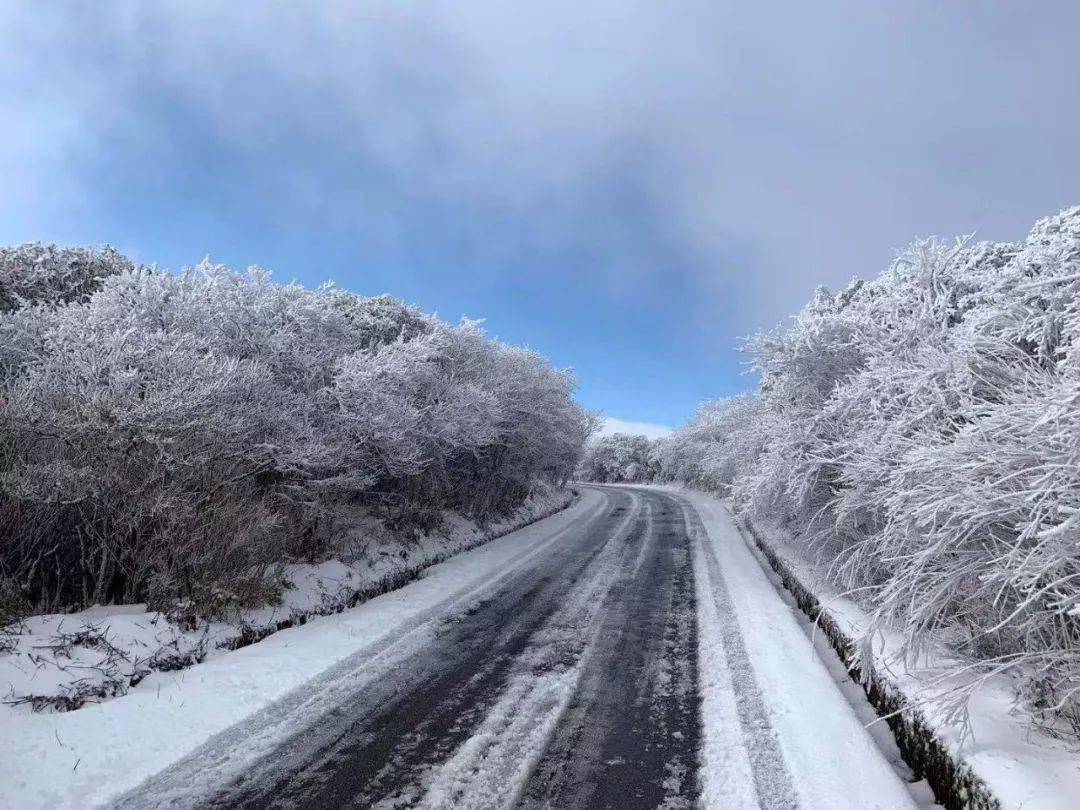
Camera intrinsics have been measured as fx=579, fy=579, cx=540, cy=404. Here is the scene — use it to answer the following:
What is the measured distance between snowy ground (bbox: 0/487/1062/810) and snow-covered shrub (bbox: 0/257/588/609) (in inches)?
66.1

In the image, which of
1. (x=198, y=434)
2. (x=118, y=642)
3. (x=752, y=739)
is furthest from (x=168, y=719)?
(x=752, y=739)

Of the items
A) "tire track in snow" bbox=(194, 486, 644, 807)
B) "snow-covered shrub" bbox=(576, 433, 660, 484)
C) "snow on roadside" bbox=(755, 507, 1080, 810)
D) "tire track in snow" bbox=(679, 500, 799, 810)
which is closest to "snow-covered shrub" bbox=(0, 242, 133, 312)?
"tire track in snow" bbox=(194, 486, 644, 807)

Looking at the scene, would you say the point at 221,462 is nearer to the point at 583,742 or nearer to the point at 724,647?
the point at 583,742

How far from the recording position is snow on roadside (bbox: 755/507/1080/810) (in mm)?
3668

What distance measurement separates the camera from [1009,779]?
3814mm

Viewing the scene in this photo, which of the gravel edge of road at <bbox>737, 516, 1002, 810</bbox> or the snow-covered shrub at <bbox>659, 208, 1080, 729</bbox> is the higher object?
the snow-covered shrub at <bbox>659, 208, 1080, 729</bbox>

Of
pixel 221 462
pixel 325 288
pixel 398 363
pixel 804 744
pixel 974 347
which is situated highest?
pixel 325 288

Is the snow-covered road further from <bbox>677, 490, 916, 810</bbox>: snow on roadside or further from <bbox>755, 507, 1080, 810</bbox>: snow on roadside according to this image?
<bbox>755, 507, 1080, 810</bbox>: snow on roadside

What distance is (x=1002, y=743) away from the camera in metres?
4.32

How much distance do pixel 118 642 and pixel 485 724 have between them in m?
3.89

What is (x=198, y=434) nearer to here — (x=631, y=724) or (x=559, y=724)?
(x=559, y=724)

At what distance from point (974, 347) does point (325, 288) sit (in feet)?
43.7

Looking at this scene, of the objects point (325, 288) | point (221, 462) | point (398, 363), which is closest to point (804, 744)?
point (221, 462)

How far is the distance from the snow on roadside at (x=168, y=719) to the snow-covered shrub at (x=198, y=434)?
4.43 feet
